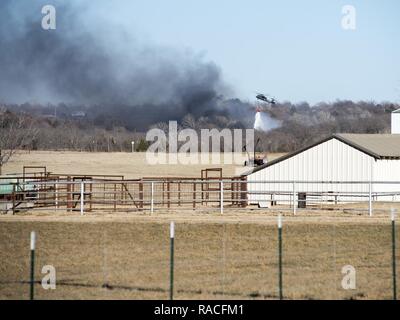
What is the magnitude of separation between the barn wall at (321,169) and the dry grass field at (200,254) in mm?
4746

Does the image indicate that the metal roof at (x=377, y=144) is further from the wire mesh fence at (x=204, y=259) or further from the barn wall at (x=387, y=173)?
the wire mesh fence at (x=204, y=259)

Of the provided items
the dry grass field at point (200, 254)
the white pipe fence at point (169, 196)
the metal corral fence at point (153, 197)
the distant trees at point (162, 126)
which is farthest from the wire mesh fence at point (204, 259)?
the distant trees at point (162, 126)

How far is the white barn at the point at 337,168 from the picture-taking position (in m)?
39.0

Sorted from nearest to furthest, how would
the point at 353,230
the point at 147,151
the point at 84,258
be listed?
the point at 84,258 < the point at 353,230 < the point at 147,151

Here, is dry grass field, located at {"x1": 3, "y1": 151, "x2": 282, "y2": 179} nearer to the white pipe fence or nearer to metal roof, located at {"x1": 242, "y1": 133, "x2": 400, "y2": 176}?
metal roof, located at {"x1": 242, "y1": 133, "x2": 400, "y2": 176}

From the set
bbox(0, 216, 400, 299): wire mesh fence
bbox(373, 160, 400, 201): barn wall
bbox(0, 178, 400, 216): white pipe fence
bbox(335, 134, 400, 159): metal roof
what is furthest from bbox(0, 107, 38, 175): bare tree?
bbox(0, 216, 400, 299): wire mesh fence

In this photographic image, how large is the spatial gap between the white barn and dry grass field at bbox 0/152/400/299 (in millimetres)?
4266

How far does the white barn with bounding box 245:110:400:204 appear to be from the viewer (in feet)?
128

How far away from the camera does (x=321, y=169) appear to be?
41156 mm

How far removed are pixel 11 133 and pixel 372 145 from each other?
3676cm

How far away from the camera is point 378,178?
128ft
